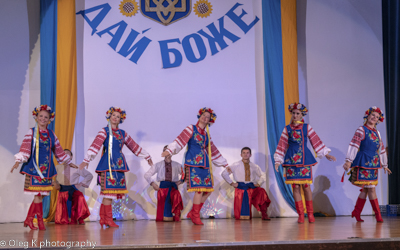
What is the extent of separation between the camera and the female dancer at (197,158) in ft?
15.5

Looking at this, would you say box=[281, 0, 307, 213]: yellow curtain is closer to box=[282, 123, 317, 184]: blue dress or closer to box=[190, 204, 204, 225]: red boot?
box=[282, 123, 317, 184]: blue dress

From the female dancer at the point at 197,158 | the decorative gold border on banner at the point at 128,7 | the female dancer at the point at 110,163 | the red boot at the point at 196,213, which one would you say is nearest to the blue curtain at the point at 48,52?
the decorative gold border on banner at the point at 128,7

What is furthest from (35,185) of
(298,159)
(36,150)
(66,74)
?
(298,159)

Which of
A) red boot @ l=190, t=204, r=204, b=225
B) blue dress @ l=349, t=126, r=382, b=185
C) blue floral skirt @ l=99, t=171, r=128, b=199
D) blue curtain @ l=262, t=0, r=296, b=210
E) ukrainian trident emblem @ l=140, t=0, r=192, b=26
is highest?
ukrainian trident emblem @ l=140, t=0, r=192, b=26

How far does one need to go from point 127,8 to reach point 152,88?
133cm

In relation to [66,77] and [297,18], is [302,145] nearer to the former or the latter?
[297,18]

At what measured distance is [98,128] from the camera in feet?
20.6

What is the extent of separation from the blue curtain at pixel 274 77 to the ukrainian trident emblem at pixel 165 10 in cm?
126

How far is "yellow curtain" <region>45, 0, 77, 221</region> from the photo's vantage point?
6105 millimetres

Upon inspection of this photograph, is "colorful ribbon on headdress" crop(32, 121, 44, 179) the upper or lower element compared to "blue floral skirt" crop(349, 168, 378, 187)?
upper

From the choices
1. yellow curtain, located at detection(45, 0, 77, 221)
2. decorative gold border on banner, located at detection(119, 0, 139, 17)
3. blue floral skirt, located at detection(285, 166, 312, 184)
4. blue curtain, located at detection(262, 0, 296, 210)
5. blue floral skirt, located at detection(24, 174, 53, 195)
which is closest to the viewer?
blue floral skirt, located at detection(24, 174, 53, 195)

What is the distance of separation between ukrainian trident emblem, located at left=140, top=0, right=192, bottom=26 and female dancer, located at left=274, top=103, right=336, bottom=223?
107 inches

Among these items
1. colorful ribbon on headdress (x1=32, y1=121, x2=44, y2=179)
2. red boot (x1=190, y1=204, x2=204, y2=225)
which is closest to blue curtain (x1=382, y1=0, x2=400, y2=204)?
red boot (x1=190, y1=204, x2=204, y2=225)

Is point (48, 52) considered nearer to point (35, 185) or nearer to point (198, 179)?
point (35, 185)
